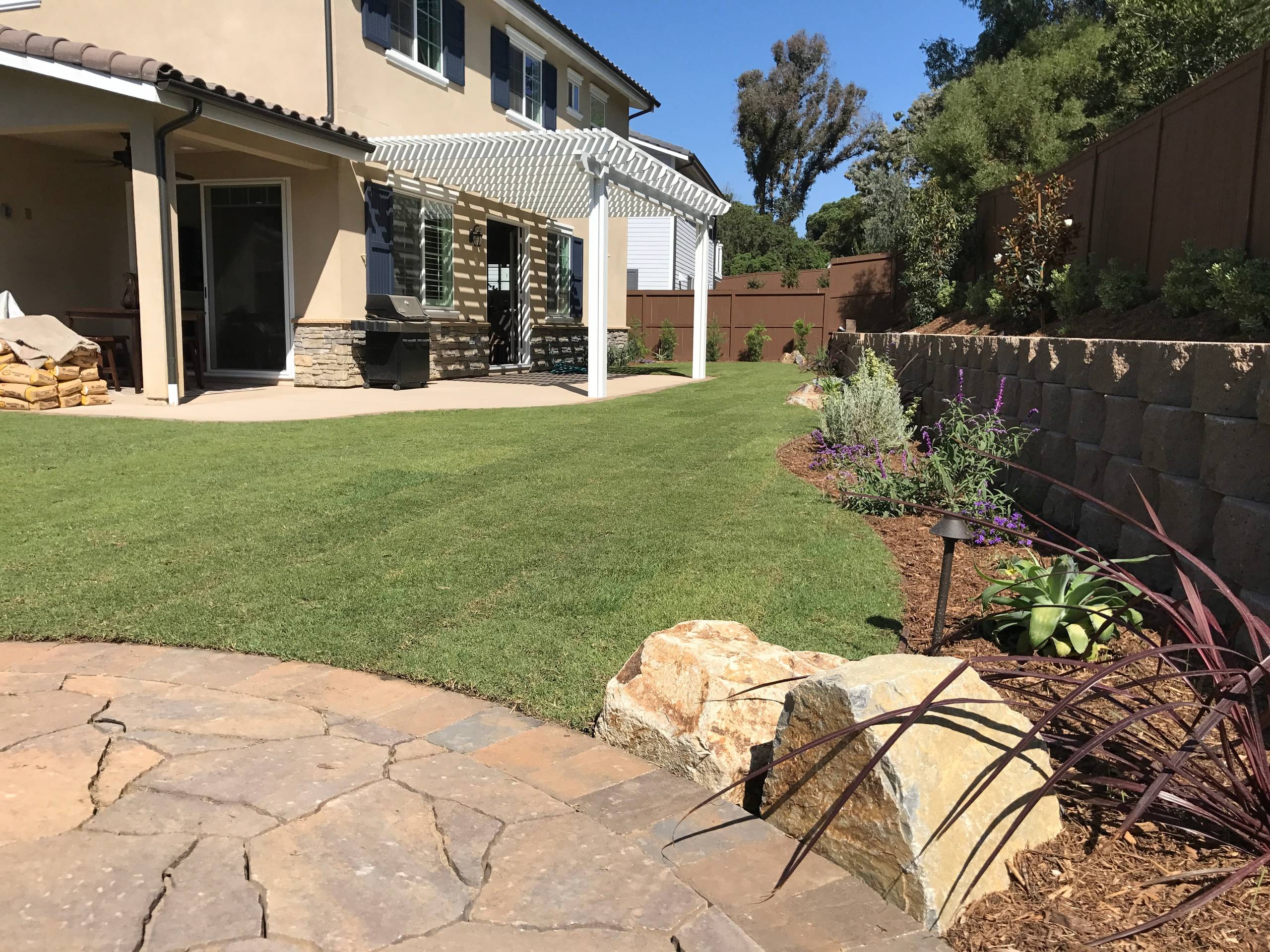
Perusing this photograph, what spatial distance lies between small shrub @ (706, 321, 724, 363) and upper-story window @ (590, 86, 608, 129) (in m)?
5.67

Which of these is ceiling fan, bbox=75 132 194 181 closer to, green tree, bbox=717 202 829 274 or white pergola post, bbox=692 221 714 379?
white pergola post, bbox=692 221 714 379

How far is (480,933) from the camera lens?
1.91 metres

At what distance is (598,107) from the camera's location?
20328mm

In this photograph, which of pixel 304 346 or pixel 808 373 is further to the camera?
pixel 808 373

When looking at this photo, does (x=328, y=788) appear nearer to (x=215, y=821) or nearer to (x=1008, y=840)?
(x=215, y=821)

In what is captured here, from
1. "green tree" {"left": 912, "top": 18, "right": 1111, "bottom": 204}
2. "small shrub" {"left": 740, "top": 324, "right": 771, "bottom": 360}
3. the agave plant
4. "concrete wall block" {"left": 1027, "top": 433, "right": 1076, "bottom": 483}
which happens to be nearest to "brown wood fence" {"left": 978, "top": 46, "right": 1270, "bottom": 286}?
"concrete wall block" {"left": 1027, "top": 433, "right": 1076, "bottom": 483}

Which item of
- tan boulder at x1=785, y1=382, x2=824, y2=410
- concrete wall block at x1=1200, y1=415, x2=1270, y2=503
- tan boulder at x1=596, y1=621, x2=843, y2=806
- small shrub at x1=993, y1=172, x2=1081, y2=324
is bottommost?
tan boulder at x1=596, y1=621, x2=843, y2=806

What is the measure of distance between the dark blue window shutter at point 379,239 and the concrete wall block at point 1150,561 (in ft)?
34.7

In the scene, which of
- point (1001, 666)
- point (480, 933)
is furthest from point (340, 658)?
point (1001, 666)

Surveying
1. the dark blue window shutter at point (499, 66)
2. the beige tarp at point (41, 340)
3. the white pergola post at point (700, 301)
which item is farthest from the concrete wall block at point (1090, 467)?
the dark blue window shutter at point (499, 66)

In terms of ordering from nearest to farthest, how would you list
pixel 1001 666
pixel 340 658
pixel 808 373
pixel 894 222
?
pixel 1001 666 → pixel 340 658 → pixel 808 373 → pixel 894 222

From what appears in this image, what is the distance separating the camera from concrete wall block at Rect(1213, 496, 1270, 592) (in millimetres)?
3051

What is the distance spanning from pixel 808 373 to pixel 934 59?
63.0 feet

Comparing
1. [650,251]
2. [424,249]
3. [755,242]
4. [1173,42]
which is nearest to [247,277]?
[424,249]
